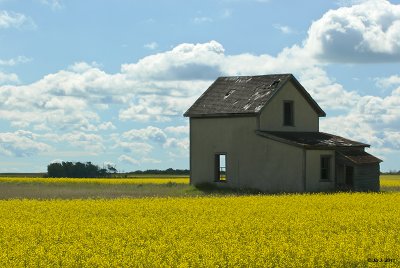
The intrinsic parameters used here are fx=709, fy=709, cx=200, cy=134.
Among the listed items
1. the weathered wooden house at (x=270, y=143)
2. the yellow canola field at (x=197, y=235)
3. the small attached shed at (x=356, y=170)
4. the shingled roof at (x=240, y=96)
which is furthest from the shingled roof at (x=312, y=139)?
the yellow canola field at (x=197, y=235)

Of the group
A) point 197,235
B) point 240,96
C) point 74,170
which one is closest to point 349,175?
point 240,96

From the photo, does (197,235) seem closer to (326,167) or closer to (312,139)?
(326,167)

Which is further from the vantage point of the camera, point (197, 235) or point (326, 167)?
point (326, 167)

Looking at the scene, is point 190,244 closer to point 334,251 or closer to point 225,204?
point 334,251

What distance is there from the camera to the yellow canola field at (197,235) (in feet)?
45.2

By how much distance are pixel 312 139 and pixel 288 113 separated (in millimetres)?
3002

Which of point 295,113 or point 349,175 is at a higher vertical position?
point 295,113

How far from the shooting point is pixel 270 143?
1622 inches

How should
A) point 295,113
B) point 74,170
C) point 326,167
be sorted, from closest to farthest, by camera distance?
point 326,167 → point 295,113 → point 74,170

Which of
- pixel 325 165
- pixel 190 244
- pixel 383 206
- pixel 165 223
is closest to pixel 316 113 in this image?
pixel 325 165

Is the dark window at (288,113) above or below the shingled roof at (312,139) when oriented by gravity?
above

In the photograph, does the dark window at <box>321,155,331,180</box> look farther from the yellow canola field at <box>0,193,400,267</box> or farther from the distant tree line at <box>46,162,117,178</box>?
the distant tree line at <box>46,162,117,178</box>

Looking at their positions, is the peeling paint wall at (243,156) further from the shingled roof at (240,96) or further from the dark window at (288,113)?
the dark window at (288,113)

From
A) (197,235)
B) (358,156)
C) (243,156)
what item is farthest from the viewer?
(243,156)
